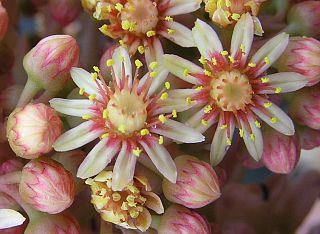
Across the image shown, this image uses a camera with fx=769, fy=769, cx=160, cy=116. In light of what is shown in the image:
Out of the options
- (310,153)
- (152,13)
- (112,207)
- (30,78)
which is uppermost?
(152,13)

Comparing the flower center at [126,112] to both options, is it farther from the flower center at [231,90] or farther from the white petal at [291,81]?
the white petal at [291,81]

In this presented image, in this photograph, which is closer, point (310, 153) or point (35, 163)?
point (35, 163)

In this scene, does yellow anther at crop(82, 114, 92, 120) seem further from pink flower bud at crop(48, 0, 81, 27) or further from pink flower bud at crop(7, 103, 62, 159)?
pink flower bud at crop(48, 0, 81, 27)

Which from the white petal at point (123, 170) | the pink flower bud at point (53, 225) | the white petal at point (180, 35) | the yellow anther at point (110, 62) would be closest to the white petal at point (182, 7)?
the white petal at point (180, 35)

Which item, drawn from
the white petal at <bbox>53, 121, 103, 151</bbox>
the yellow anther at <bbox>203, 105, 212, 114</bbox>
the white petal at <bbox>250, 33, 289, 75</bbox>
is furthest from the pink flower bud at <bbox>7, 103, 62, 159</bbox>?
the white petal at <bbox>250, 33, 289, 75</bbox>

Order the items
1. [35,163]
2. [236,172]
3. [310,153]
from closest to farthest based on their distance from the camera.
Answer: [35,163], [236,172], [310,153]

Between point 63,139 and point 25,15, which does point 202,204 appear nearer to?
point 63,139

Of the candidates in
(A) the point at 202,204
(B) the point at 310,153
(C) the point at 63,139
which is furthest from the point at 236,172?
(C) the point at 63,139

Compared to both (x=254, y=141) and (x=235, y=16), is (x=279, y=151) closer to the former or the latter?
(x=254, y=141)

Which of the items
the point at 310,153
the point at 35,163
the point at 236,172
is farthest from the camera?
the point at 310,153
